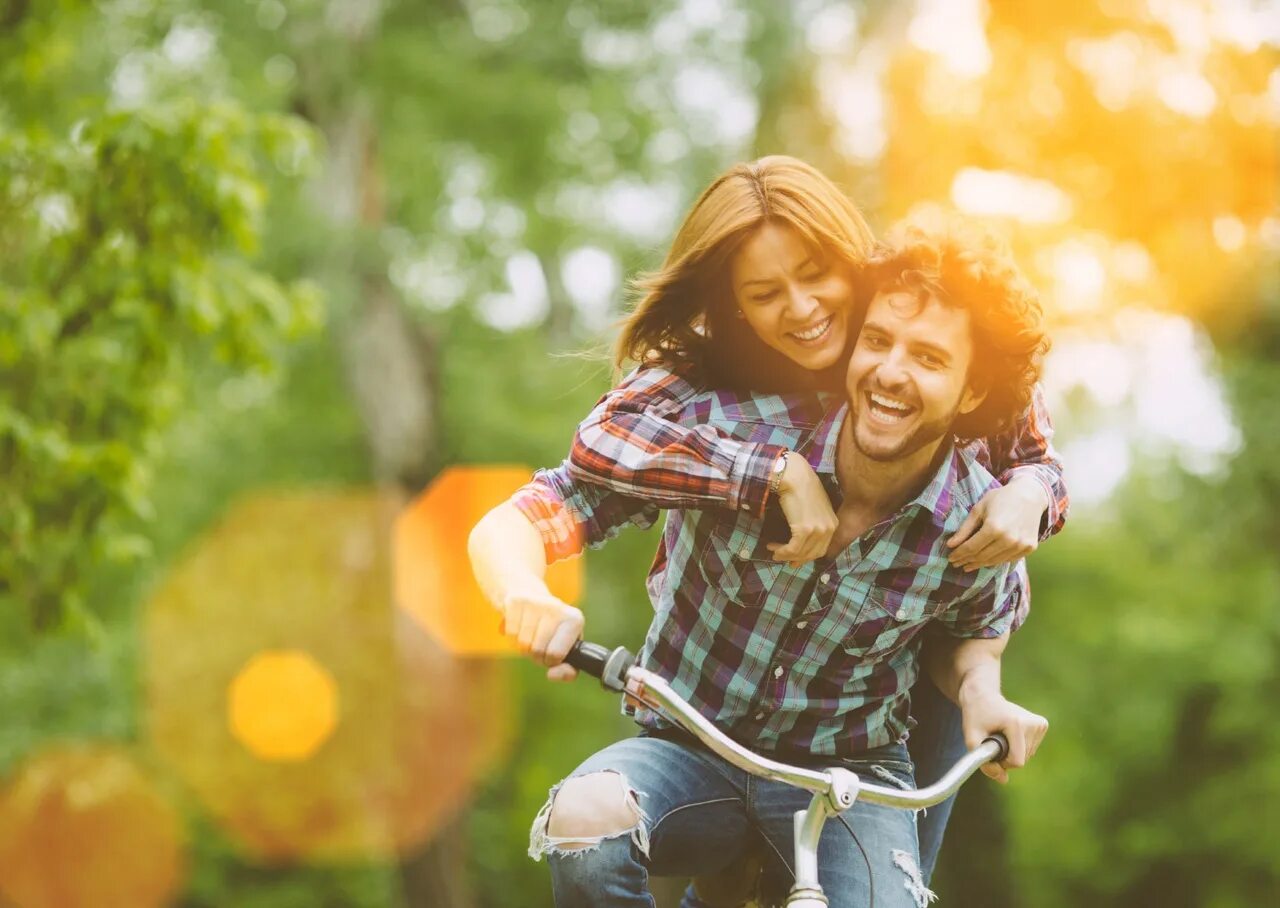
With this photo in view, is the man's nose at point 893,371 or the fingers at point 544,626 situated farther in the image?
the man's nose at point 893,371

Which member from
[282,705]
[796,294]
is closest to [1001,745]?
[796,294]

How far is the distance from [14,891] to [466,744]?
24.2 feet

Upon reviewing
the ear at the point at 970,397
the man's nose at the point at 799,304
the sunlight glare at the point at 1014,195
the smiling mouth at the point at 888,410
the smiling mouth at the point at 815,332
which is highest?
the sunlight glare at the point at 1014,195

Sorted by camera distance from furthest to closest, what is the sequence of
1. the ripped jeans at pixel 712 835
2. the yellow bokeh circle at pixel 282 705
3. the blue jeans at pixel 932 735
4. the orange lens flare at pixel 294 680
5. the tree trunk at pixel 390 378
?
the yellow bokeh circle at pixel 282 705 < the orange lens flare at pixel 294 680 < the tree trunk at pixel 390 378 < the blue jeans at pixel 932 735 < the ripped jeans at pixel 712 835

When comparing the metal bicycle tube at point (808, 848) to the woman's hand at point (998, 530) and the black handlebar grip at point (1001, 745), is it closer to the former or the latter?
the black handlebar grip at point (1001, 745)

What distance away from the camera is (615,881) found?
2162 mm

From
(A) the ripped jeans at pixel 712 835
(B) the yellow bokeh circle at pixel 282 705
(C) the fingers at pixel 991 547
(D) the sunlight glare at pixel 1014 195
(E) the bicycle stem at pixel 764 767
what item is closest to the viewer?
(E) the bicycle stem at pixel 764 767

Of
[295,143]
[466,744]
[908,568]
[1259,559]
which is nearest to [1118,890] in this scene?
[1259,559]

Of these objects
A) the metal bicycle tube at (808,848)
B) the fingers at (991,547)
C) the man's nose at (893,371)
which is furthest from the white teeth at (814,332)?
the metal bicycle tube at (808,848)

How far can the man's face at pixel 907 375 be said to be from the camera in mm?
2277

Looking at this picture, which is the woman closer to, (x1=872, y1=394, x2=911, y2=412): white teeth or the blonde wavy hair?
the blonde wavy hair

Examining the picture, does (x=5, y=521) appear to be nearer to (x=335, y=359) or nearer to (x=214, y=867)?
(x=335, y=359)

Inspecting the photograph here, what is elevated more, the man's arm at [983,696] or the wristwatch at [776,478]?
the wristwatch at [776,478]

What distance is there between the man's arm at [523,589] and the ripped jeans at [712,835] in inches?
10.9
